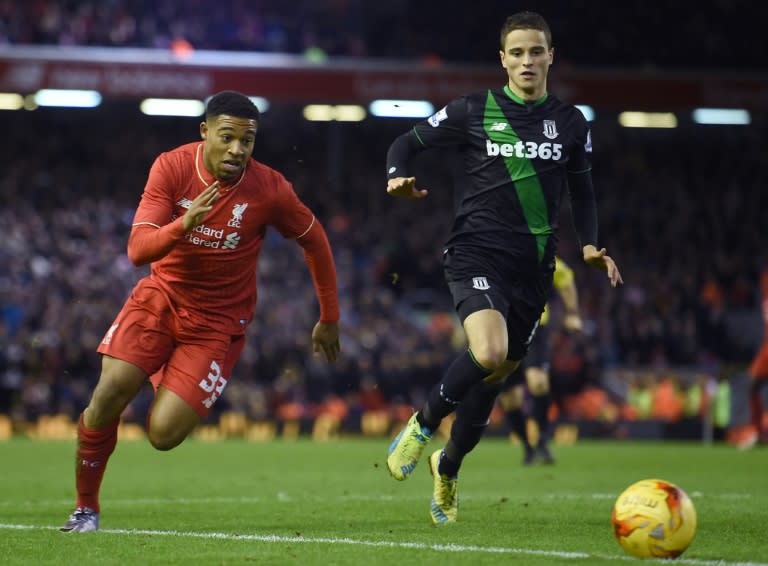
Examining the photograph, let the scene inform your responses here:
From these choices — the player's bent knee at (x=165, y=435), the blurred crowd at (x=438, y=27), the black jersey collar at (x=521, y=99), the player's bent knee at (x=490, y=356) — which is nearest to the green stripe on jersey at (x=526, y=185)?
the black jersey collar at (x=521, y=99)

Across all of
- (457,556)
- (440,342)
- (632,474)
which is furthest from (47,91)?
(457,556)

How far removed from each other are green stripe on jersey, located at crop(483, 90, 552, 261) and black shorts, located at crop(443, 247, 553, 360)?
199 mm

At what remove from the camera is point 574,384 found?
66.9 ft

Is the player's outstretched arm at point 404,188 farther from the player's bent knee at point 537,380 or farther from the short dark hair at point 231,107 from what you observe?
the player's bent knee at point 537,380

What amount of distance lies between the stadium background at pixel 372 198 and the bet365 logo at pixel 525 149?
1305 cm

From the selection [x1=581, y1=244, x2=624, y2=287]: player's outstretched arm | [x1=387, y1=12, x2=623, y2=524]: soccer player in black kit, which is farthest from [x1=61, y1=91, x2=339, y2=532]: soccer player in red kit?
[x1=581, y1=244, x2=624, y2=287]: player's outstretched arm

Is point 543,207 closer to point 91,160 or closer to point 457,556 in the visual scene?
point 457,556

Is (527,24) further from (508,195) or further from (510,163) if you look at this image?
(508,195)

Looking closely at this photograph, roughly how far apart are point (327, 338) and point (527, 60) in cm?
192

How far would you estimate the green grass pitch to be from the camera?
562cm

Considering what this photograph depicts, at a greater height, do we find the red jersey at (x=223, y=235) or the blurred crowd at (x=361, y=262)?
the blurred crowd at (x=361, y=262)

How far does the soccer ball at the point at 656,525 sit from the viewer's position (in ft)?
17.3

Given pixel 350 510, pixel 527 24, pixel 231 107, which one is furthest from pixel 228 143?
pixel 350 510

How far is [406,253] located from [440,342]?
4837 mm
